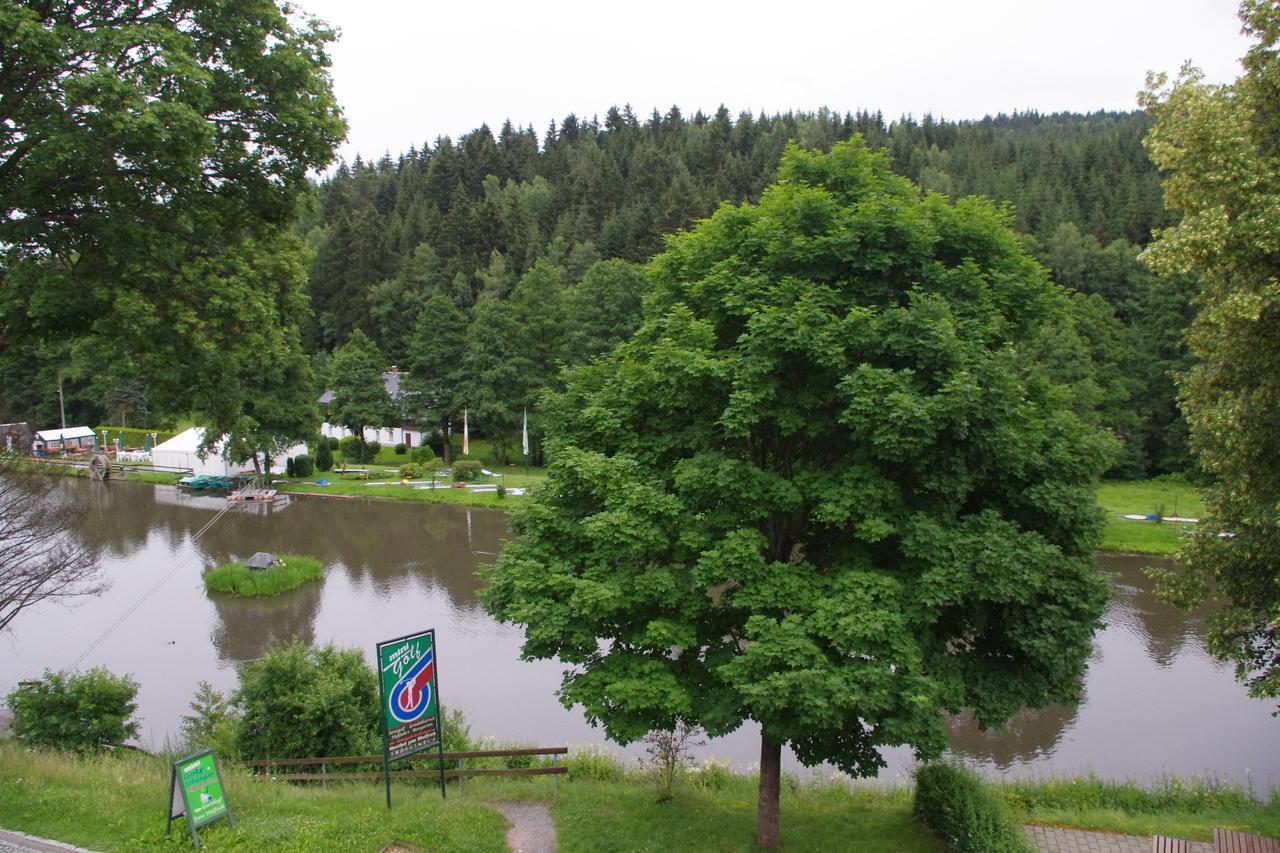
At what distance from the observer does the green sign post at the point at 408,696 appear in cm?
1016

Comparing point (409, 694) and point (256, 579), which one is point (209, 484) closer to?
point (256, 579)

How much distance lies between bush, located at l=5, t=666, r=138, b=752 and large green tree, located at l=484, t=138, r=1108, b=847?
313 inches

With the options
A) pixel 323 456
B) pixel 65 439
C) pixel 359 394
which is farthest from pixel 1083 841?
pixel 65 439

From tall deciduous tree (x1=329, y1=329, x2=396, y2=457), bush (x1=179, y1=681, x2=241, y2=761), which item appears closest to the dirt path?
bush (x1=179, y1=681, x2=241, y2=761)

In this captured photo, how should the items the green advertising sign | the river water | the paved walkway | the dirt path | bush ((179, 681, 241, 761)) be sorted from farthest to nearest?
the river water
bush ((179, 681, 241, 761))
the paved walkway
the dirt path
the green advertising sign

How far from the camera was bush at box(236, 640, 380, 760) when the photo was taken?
14215mm

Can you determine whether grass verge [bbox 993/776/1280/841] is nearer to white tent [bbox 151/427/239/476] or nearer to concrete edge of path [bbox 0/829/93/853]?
concrete edge of path [bbox 0/829/93/853]

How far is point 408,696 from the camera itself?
10469mm

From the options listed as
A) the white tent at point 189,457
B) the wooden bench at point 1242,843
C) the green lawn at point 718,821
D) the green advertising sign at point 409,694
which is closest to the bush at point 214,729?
the green advertising sign at point 409,694

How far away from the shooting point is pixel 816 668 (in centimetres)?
868

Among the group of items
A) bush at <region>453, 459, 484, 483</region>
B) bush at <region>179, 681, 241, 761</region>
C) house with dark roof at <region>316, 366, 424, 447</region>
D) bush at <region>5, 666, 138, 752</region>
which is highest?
house with dark roof at <region>316, 366, 424, 447</region>

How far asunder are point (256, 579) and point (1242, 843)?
25.8 metres

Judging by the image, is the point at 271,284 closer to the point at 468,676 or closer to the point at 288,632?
the point at 468,676

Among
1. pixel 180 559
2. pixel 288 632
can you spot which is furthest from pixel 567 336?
pixel 288 632
